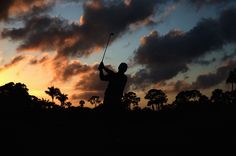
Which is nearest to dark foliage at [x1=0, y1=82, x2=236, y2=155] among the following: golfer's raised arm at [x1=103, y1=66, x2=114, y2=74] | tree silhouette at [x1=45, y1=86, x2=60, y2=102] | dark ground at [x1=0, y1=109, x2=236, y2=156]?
dark ground at [x1=0, y1=109, x2=236, y2=156]

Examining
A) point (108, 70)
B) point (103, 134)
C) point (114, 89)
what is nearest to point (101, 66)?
point (108, 70)

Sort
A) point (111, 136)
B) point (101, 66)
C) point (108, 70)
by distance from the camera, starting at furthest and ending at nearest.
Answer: point (101, 66) < point (108, 70) < point (111, 136)

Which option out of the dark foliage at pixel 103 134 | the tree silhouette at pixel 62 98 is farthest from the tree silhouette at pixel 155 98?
the dark foliage at pixel 103 134

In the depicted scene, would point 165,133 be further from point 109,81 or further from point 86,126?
point 109,81

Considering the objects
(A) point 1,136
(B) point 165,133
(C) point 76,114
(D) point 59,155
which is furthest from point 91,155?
(C) point 76,114

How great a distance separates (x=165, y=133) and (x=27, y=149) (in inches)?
177

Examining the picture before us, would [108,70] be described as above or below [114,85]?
above

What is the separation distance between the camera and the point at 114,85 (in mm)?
8016

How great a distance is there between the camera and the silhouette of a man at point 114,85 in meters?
7.92

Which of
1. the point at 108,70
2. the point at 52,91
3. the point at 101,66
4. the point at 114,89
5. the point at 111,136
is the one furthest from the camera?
the point at 52,91

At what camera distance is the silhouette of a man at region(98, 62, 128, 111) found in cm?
792

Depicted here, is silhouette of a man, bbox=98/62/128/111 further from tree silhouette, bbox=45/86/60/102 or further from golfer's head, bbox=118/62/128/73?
tree silhouette, bbox=45/86/60/102

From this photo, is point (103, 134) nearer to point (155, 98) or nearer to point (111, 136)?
point (111, 136)

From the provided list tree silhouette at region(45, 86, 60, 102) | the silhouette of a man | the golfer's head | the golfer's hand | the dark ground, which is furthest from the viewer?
tree silhouette at region(45, 86, 60, 102)
